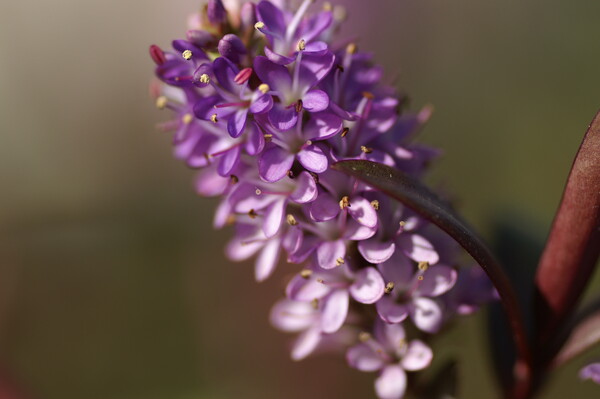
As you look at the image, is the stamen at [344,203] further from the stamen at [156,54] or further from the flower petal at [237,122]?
the stamen at [156,54]

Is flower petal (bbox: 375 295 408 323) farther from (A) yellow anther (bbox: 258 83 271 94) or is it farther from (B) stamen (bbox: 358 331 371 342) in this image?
(A) yellow anther (bbox: 258 83 271 94)

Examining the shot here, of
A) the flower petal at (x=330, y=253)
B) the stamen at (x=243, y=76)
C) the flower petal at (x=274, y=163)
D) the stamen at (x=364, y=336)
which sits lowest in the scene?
the stamen at (x=364, y=336)

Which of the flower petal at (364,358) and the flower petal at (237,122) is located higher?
the flower petal at (237,122)

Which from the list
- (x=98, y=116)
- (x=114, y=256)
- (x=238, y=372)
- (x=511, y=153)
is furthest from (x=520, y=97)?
(x=98, y=116)

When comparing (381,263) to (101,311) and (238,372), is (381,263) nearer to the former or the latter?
(238,372)

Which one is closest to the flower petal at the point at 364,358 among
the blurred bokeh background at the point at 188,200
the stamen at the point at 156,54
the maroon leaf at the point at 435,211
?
the maroon leaf at the point at 435,211

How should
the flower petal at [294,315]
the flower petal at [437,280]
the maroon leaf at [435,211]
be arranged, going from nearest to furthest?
1. the maroon leaf at [435,211]
2. the flower petal at [437,280]
3. the flower petal at [294,315]

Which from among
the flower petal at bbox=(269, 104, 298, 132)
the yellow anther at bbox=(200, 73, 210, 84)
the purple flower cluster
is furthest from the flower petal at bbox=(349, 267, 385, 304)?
the yellow anther at bbox=(200, 73, 210, 84)
